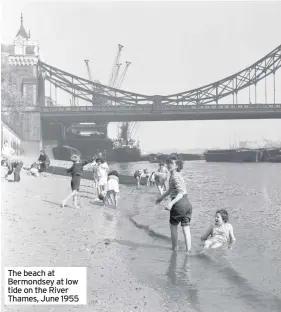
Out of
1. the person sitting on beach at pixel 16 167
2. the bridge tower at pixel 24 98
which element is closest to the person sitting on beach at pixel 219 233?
the person sitting on beach at pixel 16 167

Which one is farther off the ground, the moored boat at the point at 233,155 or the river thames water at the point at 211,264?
A: the moored boat at the point at 233,155

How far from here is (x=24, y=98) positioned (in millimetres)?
22562

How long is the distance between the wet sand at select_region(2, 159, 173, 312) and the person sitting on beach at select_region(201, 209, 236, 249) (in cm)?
128

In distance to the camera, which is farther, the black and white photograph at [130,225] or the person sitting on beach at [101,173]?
the person sitting on beach at [101,173]

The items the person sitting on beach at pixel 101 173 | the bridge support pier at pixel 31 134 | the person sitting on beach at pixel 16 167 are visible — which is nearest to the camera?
the person sitting on beach at pixel 101 173

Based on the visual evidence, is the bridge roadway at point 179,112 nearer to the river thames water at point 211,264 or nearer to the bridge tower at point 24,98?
the bridge tower at point 24,98

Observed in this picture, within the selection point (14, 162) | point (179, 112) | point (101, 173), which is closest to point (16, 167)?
point (14, 162)

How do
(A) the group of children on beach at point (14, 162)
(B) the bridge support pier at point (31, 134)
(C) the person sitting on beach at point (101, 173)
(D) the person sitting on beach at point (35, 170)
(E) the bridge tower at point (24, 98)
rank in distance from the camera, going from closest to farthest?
(C) the person sitting on beach at point (101, 173) → (A) the group of children on beach at point (14, 162) → (D) the person sitting on beach at point (35, 170) → (B) the bridge support pier at point (31, 134) → (E) the bridge tower at point (24, 98)

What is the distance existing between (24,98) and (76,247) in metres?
16.5

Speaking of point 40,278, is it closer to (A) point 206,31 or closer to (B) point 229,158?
(A) point 206,31
